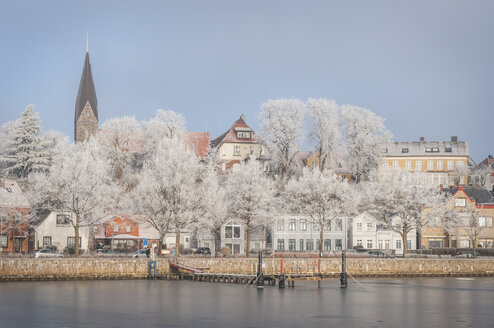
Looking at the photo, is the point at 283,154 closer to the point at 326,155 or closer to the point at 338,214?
the point at 326,155

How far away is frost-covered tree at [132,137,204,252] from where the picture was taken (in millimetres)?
82250

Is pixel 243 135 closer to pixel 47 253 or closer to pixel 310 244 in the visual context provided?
pixel 310 244

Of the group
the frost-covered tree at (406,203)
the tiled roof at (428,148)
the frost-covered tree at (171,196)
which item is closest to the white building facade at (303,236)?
the frost-covered tree at (406,203)

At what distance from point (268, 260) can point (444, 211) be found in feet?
112

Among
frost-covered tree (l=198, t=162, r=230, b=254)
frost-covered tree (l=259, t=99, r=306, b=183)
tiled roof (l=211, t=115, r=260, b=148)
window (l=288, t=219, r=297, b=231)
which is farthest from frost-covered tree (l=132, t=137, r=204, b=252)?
tiled roof (l=211, t=115, r=260, b=148)

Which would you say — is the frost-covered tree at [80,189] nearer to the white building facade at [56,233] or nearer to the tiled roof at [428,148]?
the white building facade at [56,233]

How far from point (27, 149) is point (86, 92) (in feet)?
158

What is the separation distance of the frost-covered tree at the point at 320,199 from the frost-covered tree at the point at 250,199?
6.68 meters

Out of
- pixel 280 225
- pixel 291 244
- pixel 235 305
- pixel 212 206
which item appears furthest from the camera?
pixel 291 244

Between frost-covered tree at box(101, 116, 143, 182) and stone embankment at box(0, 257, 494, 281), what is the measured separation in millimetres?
53166

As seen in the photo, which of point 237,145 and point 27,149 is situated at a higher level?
point 237,145

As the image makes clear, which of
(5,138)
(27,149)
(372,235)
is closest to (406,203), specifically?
(372,235)

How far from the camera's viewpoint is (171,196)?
83.2m

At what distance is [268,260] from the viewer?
77.6 meters
